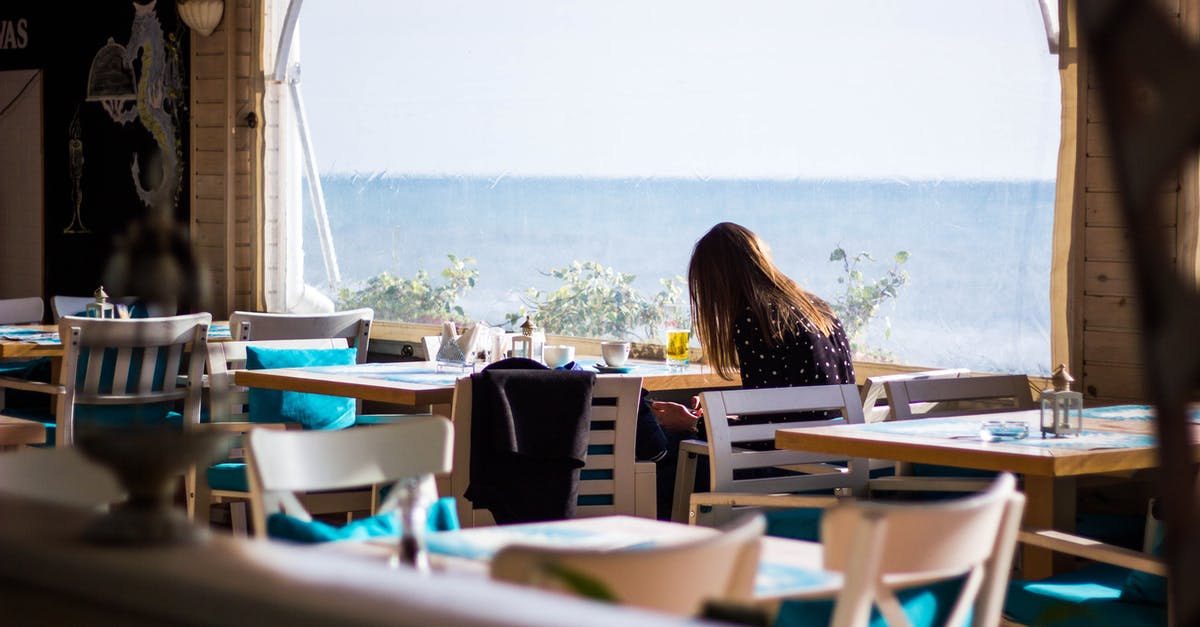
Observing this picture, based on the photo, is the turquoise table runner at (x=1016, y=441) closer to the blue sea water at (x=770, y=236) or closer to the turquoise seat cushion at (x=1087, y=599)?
the turquoise seat cushion at (x=1087, y=599)

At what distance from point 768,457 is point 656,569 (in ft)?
8.09

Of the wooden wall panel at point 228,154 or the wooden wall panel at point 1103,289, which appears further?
the wooden wall panel at point 228,154

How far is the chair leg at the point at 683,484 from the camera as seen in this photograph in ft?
16.4

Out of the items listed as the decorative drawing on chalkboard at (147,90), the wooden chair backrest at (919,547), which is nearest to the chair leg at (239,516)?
the wooden chair backrest at (919,547)

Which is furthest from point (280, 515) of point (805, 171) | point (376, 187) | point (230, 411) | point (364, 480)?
point (376, 187)

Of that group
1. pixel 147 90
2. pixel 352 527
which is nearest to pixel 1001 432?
pixel 352 527

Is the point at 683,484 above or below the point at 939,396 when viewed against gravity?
below

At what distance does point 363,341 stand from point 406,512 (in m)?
4.80

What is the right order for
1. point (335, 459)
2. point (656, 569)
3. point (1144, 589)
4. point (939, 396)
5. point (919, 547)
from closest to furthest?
point (656, 569), point (919, 547), point (335, 459), point (1144, 589), point (939, 396)

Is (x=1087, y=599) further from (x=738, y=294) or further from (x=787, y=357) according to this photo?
(x=738, y=294)

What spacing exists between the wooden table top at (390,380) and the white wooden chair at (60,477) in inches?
89.1

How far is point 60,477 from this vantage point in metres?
2.38

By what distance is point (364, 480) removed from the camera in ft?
8.95

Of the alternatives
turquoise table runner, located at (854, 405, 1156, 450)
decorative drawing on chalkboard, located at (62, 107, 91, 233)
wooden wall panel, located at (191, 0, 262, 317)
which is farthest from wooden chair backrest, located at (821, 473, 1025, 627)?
decorative drawing on chalkboard, located at (62, 107, 91, 233)
